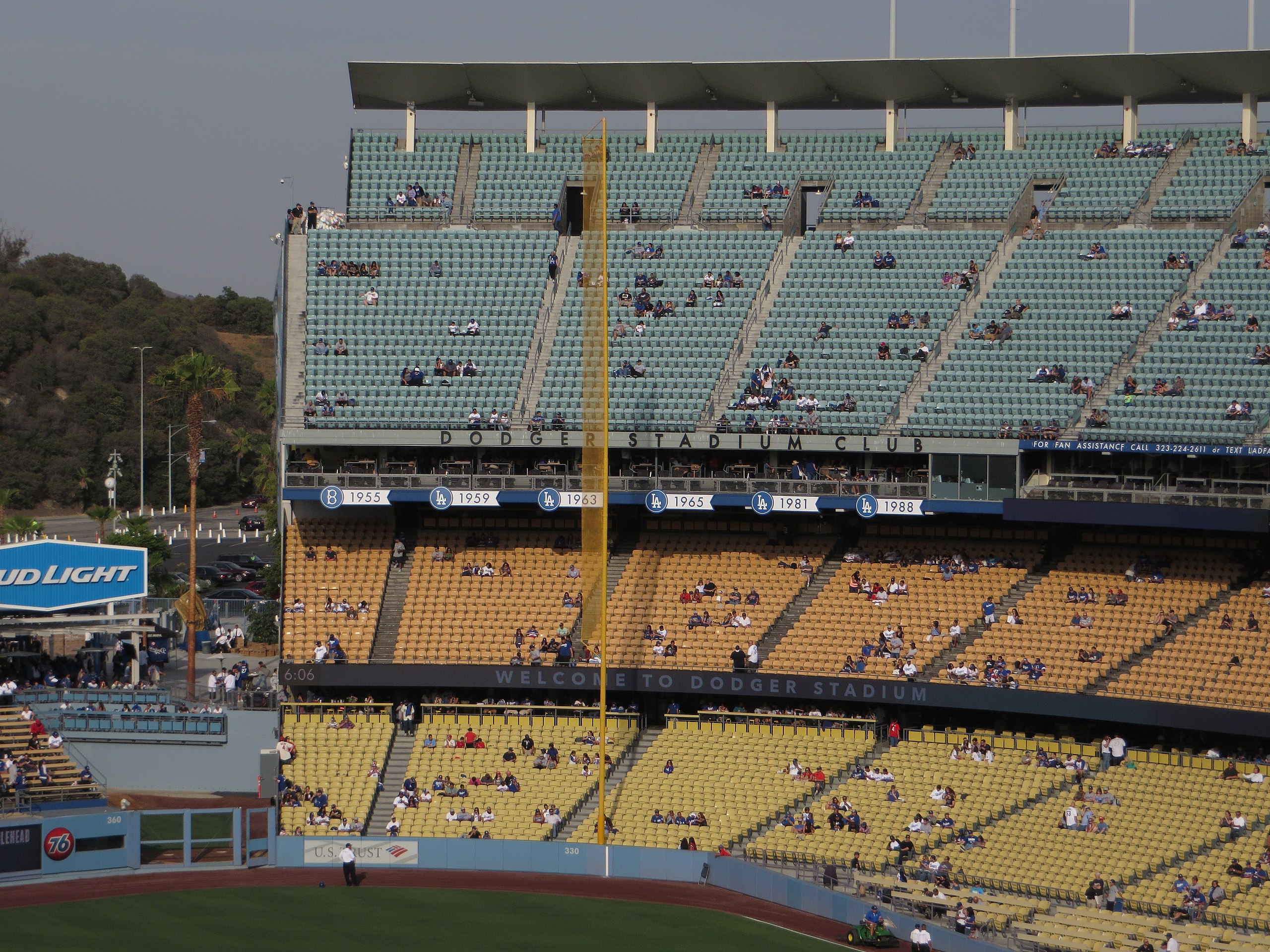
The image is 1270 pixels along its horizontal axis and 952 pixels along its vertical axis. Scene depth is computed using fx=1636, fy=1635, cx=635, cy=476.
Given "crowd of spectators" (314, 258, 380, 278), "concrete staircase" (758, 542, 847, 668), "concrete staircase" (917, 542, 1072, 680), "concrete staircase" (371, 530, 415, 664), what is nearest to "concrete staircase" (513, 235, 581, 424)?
"concrete staircase" (371, 530, 415, 664)

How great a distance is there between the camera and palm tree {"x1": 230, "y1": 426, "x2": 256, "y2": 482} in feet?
339

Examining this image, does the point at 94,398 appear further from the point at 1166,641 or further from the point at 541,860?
the point at 1166,641

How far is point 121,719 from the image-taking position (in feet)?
144

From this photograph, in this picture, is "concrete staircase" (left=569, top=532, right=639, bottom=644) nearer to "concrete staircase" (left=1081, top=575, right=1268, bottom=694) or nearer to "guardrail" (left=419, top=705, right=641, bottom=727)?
"guardrail" (left=419, top=705, right=641, bottom=727)

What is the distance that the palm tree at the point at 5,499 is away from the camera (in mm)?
72688

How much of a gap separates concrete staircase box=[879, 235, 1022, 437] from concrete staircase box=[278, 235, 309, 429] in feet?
56.4

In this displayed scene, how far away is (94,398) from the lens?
10600 cm

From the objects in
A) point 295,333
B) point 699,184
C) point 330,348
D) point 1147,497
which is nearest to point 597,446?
point 330,348

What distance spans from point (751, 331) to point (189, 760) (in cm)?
2022

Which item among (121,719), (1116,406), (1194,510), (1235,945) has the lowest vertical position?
(1235,945)

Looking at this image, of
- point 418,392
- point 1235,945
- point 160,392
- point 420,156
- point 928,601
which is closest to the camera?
point 1235,945

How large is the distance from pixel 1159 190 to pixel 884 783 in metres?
21.6

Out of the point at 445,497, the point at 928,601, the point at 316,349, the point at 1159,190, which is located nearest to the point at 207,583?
the point at 316,349

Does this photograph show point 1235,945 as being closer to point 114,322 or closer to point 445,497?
point 445,497
